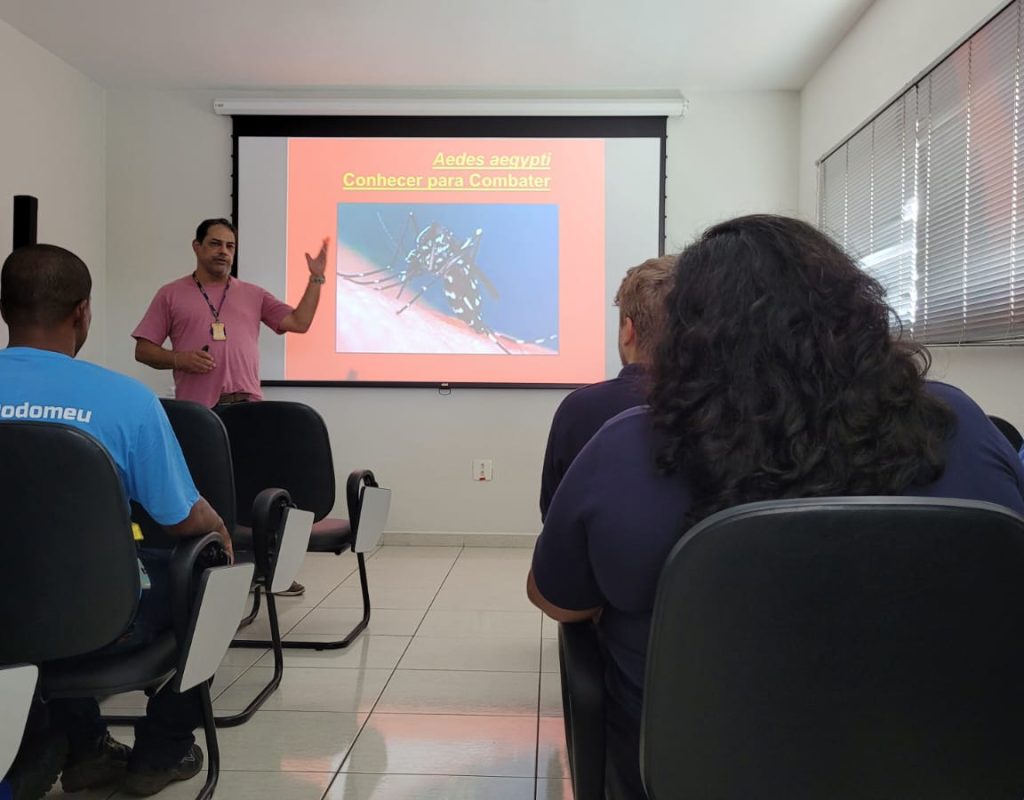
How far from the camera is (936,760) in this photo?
0.80 m

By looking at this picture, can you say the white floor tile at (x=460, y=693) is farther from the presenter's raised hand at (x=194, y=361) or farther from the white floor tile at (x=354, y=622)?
the presenter's raised hand at (x=194, y=361)

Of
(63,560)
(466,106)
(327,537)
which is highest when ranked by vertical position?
(466,106)

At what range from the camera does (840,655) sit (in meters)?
0.77

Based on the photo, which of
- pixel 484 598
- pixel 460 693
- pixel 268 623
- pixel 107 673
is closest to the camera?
pixel 107 673

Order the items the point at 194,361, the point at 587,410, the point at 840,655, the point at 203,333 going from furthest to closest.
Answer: the point at 203,333
the point at 194,361
the point at 587,410
the point at 840,655

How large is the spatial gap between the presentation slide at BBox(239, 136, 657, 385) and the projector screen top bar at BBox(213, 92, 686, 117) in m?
0.16

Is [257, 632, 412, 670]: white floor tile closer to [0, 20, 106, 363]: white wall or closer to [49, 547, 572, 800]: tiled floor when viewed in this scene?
[49, 547, 572, 800]: tiled floor

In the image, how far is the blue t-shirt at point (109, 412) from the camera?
1456mm

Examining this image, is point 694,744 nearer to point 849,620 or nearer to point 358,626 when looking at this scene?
point 849,620

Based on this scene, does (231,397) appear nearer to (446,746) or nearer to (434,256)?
(434,256)

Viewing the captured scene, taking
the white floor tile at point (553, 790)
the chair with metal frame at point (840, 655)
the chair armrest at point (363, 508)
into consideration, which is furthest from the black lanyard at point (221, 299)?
the chair with metal frame at point (840, 655)

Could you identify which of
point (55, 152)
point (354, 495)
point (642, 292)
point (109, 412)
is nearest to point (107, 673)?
point (109, 412)

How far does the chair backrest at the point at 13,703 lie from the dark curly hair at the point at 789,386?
3.18 ft

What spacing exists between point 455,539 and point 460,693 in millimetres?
2334
